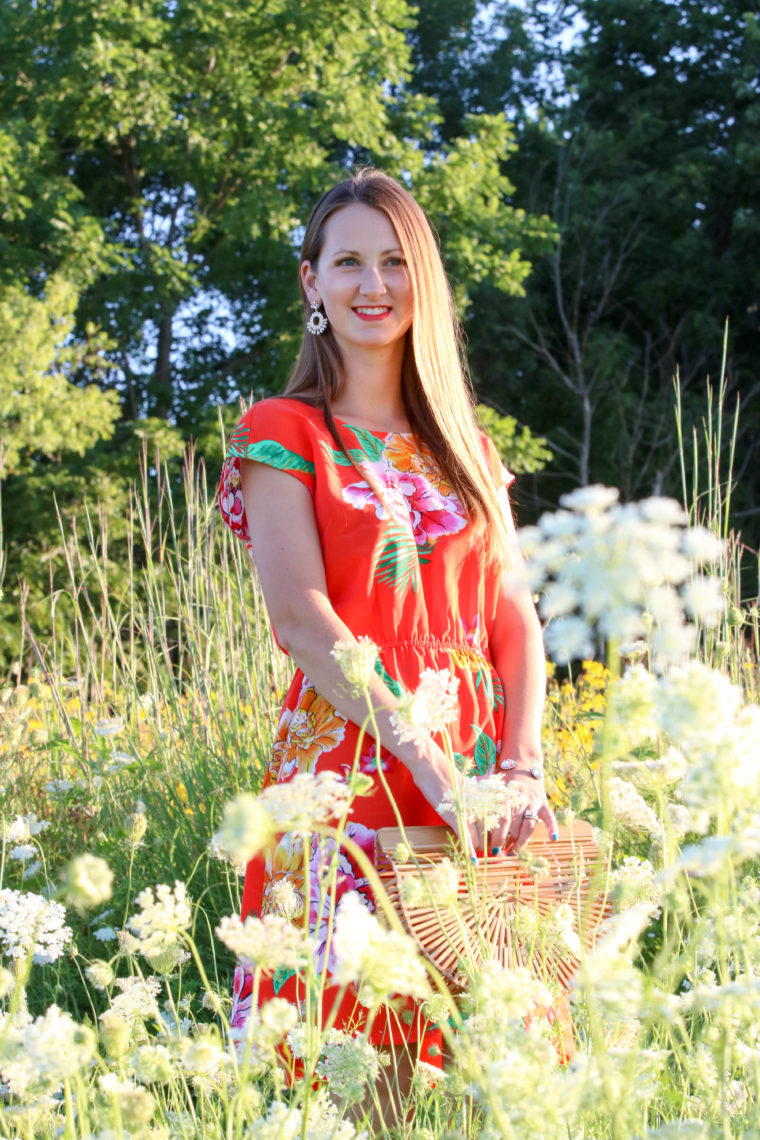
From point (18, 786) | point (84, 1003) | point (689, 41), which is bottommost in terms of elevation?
point (84, 1003)

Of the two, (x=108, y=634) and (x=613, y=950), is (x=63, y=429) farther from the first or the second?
(x=613, y=950)

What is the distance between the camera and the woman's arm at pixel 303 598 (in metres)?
1.71

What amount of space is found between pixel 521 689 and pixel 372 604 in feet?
1.06

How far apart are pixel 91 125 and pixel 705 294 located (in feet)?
28.7

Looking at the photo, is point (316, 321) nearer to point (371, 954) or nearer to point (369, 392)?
point (369, 392)

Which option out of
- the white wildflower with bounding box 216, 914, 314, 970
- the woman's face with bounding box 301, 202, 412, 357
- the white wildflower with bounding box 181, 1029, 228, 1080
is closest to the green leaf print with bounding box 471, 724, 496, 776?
the woman's face with bounding box 301, 202, 412, 357

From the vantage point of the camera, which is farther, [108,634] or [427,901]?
[108,634]

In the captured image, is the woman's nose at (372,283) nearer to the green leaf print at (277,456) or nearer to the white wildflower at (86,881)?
the green leaf print at (277,456)

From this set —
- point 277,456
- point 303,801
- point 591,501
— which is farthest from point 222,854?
point 591,501

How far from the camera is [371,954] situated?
744 mm

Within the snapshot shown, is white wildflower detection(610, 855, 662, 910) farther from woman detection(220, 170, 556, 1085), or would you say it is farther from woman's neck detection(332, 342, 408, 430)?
woman's neck detection(332, 342, 408, 430)

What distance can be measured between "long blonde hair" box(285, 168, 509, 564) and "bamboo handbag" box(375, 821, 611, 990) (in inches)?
29.2

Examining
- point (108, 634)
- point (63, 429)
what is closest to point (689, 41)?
point (63, 429)

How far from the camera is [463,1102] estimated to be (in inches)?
47.3
